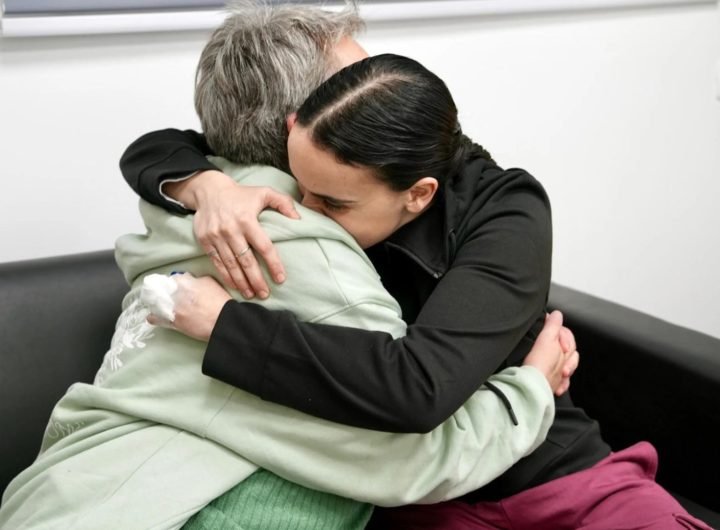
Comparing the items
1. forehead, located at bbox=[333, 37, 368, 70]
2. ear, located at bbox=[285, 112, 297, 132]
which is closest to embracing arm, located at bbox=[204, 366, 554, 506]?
ear, located at bbox=[285, 112, 297, 132]

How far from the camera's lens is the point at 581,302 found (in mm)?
1663

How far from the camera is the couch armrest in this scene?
144 centimetres

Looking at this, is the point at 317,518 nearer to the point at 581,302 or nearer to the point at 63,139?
the point at 581,302

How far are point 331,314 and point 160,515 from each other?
0.30 m

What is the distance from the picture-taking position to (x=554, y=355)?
119cm

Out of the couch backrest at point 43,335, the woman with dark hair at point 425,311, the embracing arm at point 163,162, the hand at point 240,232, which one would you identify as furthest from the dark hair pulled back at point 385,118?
the couch backrest at point 43,335

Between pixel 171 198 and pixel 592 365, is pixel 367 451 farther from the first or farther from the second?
pixel 592 365

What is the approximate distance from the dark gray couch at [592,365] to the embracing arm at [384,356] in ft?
1.72

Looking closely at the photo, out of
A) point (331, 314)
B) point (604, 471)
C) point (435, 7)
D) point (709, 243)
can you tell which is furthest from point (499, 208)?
point (709, 243)

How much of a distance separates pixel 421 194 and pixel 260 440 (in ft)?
1.21

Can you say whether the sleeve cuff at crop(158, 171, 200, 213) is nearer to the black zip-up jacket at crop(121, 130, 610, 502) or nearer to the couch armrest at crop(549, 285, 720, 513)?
the black zip-up jacket at crop(121, 130, 610, 502)

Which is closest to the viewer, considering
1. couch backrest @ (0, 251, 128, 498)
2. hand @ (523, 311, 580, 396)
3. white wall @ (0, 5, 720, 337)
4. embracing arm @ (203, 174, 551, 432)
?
embracing arm @ (203, 174, 551, 432)

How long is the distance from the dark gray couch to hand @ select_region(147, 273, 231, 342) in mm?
485

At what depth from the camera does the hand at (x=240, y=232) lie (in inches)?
40.6
